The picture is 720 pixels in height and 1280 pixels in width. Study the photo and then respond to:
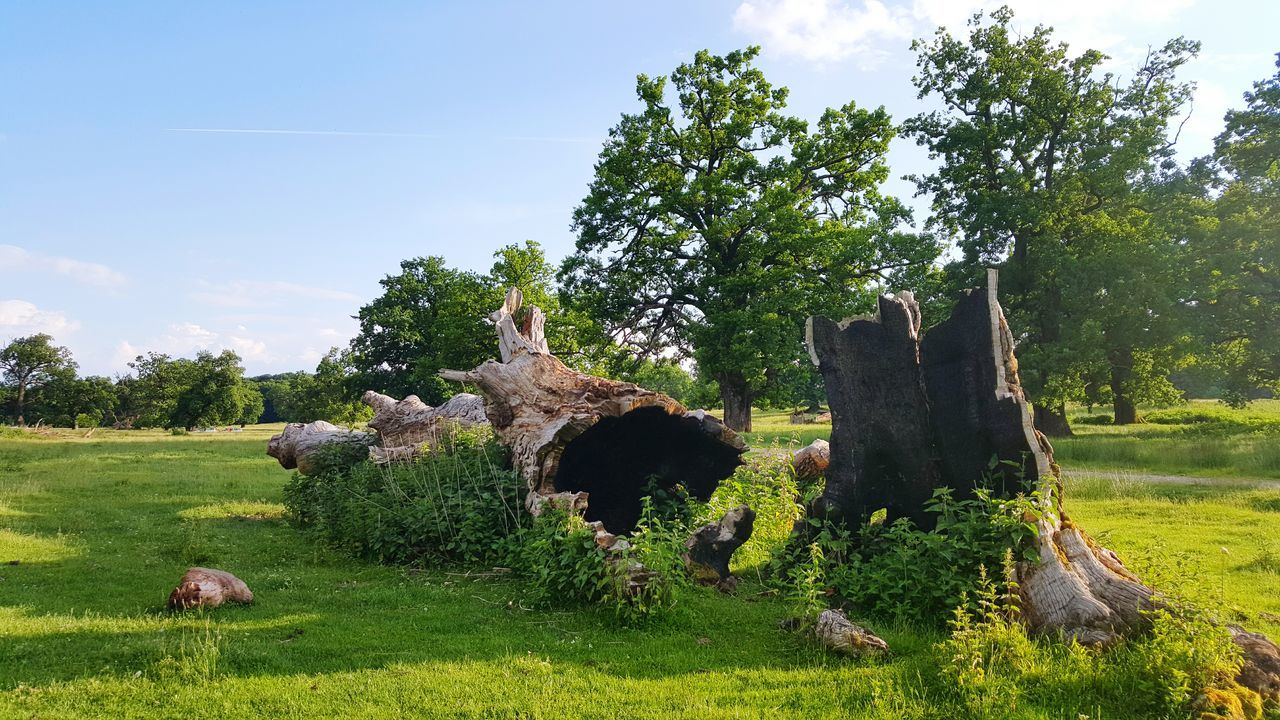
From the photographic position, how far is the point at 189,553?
33.0ft

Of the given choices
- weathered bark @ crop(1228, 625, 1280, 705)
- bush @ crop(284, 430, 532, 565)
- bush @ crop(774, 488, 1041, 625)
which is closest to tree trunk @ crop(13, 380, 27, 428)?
bush @ crop(284, 430, 532, 565)

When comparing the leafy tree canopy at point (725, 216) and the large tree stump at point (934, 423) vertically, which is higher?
the leafy tree canopy at point (725, 216)

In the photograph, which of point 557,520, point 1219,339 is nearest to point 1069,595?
point 557,520

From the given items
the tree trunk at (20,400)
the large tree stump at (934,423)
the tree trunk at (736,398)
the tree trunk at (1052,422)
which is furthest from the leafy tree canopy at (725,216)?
the tree trunk at (20,400)

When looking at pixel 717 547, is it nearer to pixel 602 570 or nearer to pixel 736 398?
pixel 602 570

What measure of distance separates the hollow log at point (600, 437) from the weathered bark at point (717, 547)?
78.8 inches

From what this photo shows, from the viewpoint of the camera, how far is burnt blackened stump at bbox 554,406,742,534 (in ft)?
35.3

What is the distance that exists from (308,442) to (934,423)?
13.0 m

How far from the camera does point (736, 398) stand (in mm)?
29328

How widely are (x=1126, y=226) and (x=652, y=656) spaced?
33.4 meters

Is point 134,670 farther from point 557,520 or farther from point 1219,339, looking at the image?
point 1219,339

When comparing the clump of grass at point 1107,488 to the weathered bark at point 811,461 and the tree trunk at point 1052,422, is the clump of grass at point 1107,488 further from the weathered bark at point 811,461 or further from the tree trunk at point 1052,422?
the tree trunk at point 1052,422

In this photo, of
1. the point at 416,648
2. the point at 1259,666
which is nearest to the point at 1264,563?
the point at 1259,666

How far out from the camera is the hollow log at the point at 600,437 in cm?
996
